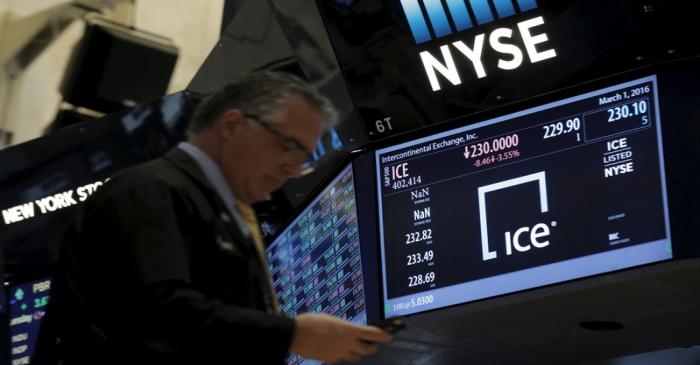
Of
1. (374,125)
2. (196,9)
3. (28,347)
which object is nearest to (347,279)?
(374,125)

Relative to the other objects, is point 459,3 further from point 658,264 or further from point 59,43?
point 59,43

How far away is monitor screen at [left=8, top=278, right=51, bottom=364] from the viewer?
692 centimetres

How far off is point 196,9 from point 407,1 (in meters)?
4.38

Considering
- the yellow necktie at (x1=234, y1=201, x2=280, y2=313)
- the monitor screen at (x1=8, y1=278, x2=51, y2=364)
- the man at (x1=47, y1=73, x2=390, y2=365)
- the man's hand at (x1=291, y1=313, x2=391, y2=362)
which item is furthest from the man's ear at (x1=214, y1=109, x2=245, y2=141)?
the monitor screen at (x1=8, y1=278, x2=51, y2=364)

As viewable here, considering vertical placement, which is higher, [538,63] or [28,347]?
[538,63]

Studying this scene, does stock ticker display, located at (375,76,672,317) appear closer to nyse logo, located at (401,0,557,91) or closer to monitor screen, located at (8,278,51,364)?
nyse logo, located at (401,0,557,91)

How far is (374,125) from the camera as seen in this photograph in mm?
5398

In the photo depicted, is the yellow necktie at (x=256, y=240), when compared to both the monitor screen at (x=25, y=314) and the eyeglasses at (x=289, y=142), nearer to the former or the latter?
the eyeglasses at (x=289, y=142)

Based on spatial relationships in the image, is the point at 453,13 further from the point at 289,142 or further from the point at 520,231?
the point at 289,142

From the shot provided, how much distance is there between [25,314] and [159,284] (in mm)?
5086

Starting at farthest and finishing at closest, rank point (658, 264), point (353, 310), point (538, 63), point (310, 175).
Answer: point (310, 175), point (353, 310), point (538, 63), point (658, 264)

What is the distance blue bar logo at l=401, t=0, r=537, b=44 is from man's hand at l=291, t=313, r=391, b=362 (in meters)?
2.88

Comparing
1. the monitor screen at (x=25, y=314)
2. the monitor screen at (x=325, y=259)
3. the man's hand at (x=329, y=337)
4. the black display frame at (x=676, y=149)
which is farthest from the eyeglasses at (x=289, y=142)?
the monitor screen at (x=25, y=314)

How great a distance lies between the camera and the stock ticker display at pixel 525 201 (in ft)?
14.6
